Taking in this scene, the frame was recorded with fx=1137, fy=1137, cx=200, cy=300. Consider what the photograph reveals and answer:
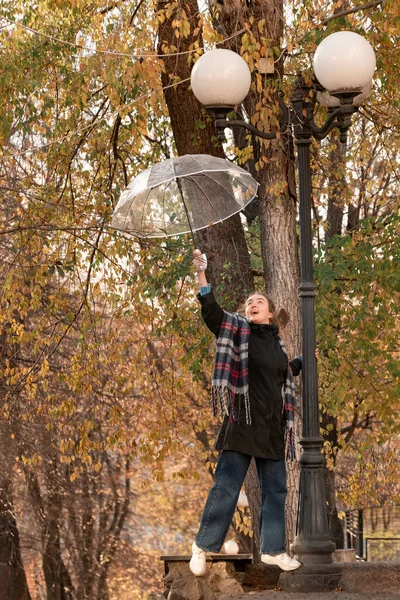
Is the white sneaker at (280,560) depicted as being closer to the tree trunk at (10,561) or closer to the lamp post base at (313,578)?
the lamp post base at (313,578)

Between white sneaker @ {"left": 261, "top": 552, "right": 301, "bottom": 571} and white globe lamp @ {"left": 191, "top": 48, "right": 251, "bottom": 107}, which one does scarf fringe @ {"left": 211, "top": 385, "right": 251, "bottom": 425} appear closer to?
white sneaker @ {"left": 261, "top": 552, "right": 301, "bottom": 571}

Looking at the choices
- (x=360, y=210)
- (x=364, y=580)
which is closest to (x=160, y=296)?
(x=364, y=580)

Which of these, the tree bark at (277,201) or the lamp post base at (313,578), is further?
the tree bark at (277,201)

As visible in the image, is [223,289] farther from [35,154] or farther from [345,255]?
[35,154]

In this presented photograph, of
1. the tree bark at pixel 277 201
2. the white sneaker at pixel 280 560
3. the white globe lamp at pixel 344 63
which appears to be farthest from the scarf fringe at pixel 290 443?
the tree bark at pixel 277 201

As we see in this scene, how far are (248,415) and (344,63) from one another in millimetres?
2300

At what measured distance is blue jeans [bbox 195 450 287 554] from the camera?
6.63 m

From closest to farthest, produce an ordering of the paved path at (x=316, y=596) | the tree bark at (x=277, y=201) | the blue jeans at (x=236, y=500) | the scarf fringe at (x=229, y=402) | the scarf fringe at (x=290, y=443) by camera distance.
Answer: the paved path at (x=316, y=596) < the scarf fringe at (x=229, y=402) < the blue jeans at (x=236, y=500) < the scarf fringe at (x=290, y=443) < the tree bark at (x=277, y=201)

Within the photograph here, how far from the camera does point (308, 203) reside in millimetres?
7379

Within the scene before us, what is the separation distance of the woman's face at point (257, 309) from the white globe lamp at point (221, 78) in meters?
1.47

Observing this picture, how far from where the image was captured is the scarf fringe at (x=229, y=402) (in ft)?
21.4

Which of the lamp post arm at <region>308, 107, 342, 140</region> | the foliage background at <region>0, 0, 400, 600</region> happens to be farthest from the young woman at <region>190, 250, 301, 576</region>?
the foliage background at <region>0, 0, 400, 600</region>

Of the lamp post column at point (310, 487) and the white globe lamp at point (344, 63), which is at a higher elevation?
the white globe lamp at point (344, 63)

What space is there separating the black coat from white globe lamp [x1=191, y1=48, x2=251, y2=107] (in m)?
1.62
